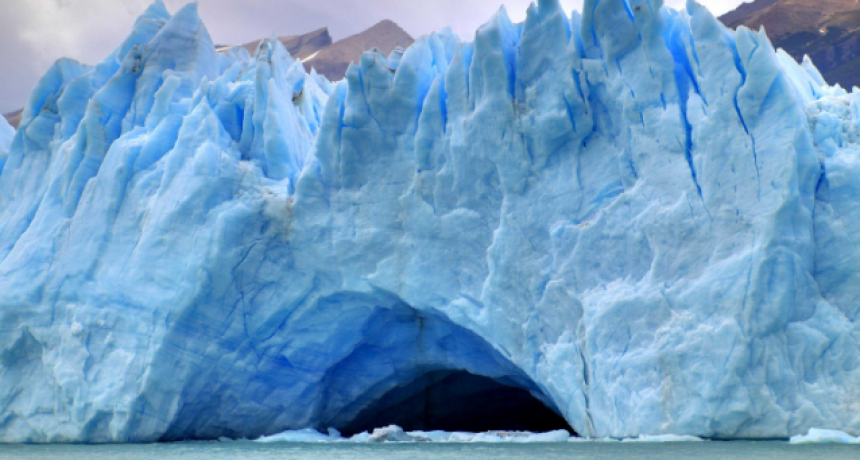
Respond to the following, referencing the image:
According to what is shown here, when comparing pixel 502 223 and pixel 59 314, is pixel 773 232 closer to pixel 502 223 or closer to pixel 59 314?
pixel 502 223

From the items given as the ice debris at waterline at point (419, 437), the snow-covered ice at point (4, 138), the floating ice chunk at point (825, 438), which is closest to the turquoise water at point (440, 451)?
the floating ice chunk at point (825, 438)

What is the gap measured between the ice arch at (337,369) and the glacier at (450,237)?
4cm

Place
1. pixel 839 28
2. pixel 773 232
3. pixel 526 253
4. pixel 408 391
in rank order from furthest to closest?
pixel 839 28 → pixel 408 391 → pixel 526 253 → pixel 773 232

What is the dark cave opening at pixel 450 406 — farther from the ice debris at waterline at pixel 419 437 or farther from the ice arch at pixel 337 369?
the ice debris at waterline at pixel 419 437

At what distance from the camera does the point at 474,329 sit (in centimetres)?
998

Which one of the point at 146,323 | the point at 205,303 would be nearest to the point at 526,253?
the point at 205,303

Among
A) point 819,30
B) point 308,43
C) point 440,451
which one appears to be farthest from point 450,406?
point 308,43

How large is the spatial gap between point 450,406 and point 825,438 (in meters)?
6.49

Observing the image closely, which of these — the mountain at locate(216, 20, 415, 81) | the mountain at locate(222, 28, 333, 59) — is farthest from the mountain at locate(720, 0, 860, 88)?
the mountain at locate(222, 28, 333, 59)

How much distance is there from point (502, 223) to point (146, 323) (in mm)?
5100

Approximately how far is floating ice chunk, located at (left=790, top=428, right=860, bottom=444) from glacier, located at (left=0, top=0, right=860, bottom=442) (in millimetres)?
229

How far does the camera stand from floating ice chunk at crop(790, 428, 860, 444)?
24.5 ft

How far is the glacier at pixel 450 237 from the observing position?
8250mm

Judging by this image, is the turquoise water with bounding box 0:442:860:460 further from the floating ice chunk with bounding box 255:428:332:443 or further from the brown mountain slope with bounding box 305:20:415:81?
the brown mountain slope with bounding box 305:20:415:81
